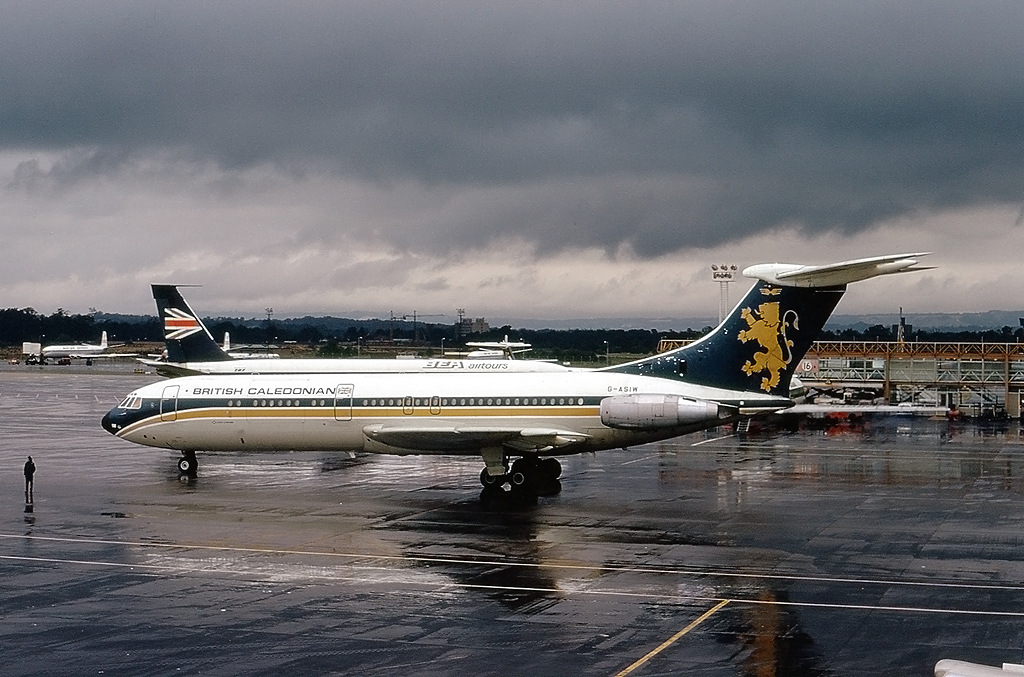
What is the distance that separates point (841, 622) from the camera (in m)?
20.6

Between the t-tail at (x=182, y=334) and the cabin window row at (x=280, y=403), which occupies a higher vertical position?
the t-tail at (x=182, y=334)

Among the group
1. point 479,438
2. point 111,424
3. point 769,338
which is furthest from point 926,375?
point 111,424

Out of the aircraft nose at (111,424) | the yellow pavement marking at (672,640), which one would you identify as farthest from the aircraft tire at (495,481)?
the yellow pavement marking at (672,640)

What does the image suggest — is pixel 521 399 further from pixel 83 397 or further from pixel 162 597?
pixel 83 397

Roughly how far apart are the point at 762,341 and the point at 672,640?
19.4m

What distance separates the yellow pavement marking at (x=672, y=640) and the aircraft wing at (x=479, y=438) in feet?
49.7

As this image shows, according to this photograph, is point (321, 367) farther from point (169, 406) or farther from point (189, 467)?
point (169, 406)

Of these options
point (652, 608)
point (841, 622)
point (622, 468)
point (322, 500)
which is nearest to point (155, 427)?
point (322, 500)

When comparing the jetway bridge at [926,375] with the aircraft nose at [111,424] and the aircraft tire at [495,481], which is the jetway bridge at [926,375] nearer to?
the aircraft tire at [495,481]

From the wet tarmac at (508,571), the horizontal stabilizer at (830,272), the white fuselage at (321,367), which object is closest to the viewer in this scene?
the wet tarmac at (508,571)

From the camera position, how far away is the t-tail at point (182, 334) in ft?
215

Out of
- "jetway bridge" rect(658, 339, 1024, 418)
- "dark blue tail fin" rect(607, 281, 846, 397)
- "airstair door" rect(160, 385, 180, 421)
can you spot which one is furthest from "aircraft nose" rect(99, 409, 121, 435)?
"jetway bridge" rect(658, 339, 1024, 418)

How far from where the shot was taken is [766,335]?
37.1 metres

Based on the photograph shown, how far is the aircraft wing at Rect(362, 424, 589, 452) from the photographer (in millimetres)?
36969
